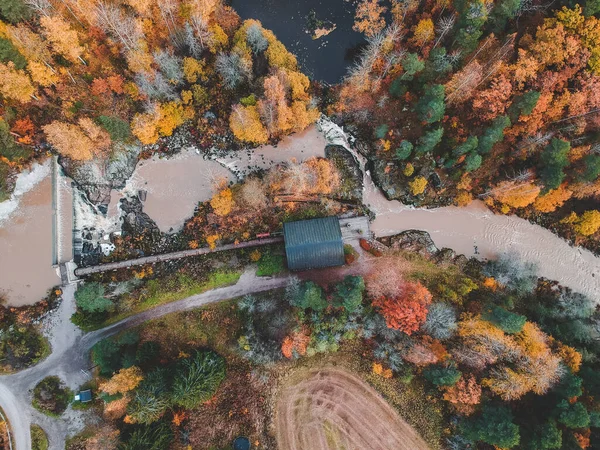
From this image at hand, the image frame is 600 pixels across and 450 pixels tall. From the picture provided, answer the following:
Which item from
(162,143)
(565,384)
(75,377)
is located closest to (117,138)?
(162,143)

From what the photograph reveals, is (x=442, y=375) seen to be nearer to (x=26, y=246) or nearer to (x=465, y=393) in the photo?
(x=465, y=393)

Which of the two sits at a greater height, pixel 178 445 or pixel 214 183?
pixel 214 183

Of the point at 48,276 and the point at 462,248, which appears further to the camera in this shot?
the point at 462,248

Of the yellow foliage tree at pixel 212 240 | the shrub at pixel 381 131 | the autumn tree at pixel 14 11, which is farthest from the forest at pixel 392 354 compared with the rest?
the autumn tree at pixel 14 11

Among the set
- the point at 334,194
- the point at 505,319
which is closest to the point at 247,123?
the point at 334,194

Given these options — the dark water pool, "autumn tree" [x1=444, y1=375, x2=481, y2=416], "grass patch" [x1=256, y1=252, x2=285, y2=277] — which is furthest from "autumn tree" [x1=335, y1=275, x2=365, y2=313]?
the dark water pool

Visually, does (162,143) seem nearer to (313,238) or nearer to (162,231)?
(162,231)
